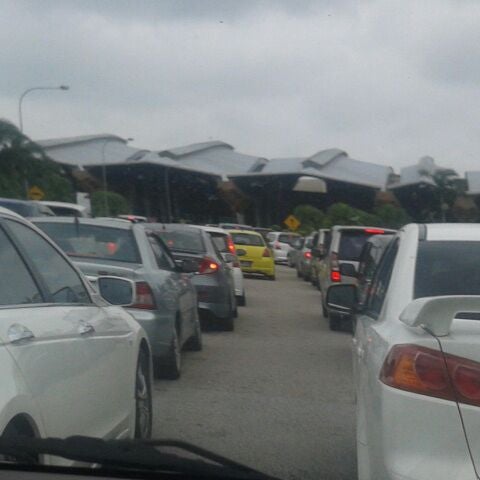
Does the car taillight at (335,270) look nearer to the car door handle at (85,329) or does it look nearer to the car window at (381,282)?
the car window at (381,282)

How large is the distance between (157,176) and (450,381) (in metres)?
55.2

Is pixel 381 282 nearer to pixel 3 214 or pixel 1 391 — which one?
pixel 3 214

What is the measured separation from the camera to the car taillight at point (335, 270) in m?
16.5

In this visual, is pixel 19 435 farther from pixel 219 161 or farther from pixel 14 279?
pixel 219 161

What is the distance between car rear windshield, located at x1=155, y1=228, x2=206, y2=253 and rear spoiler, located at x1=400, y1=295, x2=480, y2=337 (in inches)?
427

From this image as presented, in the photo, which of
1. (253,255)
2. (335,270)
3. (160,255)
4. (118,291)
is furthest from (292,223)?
(118,291)

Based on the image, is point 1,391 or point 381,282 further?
point 381,282

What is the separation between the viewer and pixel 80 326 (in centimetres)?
512

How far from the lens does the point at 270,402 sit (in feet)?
29.0

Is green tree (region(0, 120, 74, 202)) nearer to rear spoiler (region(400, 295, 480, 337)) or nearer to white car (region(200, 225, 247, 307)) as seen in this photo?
white car (region(200, 225, 247, 307))

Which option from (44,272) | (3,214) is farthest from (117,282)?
(3,214)

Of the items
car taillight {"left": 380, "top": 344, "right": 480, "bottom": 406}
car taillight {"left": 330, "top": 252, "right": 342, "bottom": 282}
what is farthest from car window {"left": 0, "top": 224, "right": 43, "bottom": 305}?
car taillight {"left": 330, "top": 252, "right": 342, "bottom": 282}

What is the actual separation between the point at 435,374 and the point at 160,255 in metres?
7.35

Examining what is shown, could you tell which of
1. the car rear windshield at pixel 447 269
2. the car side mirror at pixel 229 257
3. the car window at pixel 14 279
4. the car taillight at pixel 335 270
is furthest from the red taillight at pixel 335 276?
the car window at pixel 14 279
